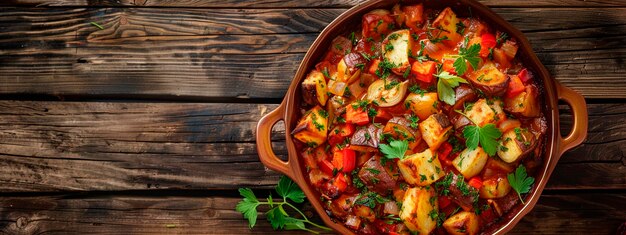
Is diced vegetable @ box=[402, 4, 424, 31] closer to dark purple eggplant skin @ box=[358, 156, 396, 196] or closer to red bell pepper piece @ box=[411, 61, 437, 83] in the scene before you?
red bell pepper piece @ box=[411, 61, 437, 83]

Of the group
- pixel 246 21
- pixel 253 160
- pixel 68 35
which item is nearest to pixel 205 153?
pixel 253 160

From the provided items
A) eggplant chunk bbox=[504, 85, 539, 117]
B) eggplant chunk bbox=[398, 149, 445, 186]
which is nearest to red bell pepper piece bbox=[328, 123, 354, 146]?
eggplant chunk bbox=[398, 149, 445, 186]

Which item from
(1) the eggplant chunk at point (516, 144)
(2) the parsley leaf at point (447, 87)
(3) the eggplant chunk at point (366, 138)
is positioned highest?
(2) the parsley leaf at point (447, 87)

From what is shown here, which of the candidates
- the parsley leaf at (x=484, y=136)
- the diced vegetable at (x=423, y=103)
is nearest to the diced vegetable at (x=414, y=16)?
the diced vegetable at (x=423, y=103)

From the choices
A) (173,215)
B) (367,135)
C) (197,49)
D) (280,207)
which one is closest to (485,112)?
(367,135)

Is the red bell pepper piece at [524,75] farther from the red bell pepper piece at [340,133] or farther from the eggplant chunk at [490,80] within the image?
the red bell pepper piece at [340,133]

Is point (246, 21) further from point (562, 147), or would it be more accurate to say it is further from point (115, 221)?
point (562, 147)
